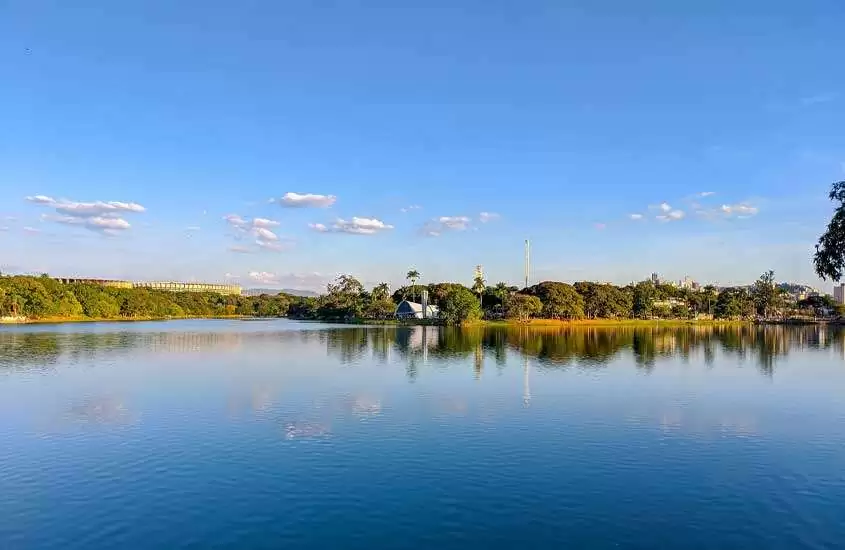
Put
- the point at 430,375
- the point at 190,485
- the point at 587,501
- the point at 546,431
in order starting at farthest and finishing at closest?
1. the point at 430,375
2. the point at 546,431
3. the point at 190,485
4. the point at 587,501

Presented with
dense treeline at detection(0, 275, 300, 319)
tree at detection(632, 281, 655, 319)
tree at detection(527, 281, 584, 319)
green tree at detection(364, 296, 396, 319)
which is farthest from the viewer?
tree at detection(632, 281, 655, 319)

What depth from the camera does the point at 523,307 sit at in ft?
403

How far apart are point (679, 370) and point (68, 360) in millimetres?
46940

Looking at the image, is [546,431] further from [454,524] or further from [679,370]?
[679,370]

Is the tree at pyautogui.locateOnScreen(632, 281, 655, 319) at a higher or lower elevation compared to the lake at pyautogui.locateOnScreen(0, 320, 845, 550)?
higher

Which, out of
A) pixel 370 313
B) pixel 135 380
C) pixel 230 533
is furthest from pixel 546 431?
pixel 370 313

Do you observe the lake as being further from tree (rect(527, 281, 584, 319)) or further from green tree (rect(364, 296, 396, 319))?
green tree (rect(364, 296, 396, 319))

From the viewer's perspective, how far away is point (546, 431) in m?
23.6

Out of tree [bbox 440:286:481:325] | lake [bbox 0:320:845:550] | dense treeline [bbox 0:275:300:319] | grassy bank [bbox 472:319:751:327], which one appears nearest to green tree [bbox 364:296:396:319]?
grassy bank [bbox 472:319:751:327]

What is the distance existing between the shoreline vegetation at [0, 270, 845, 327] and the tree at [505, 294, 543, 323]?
0.71 feet

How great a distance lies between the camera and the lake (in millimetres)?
13664

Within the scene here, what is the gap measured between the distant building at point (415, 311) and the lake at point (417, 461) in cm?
10781

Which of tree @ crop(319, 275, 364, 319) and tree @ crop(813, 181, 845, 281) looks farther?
tree @ crop(319, 275, 364, 319)

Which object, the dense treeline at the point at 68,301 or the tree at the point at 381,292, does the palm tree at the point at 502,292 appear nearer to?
the tree at the point at 381,292
